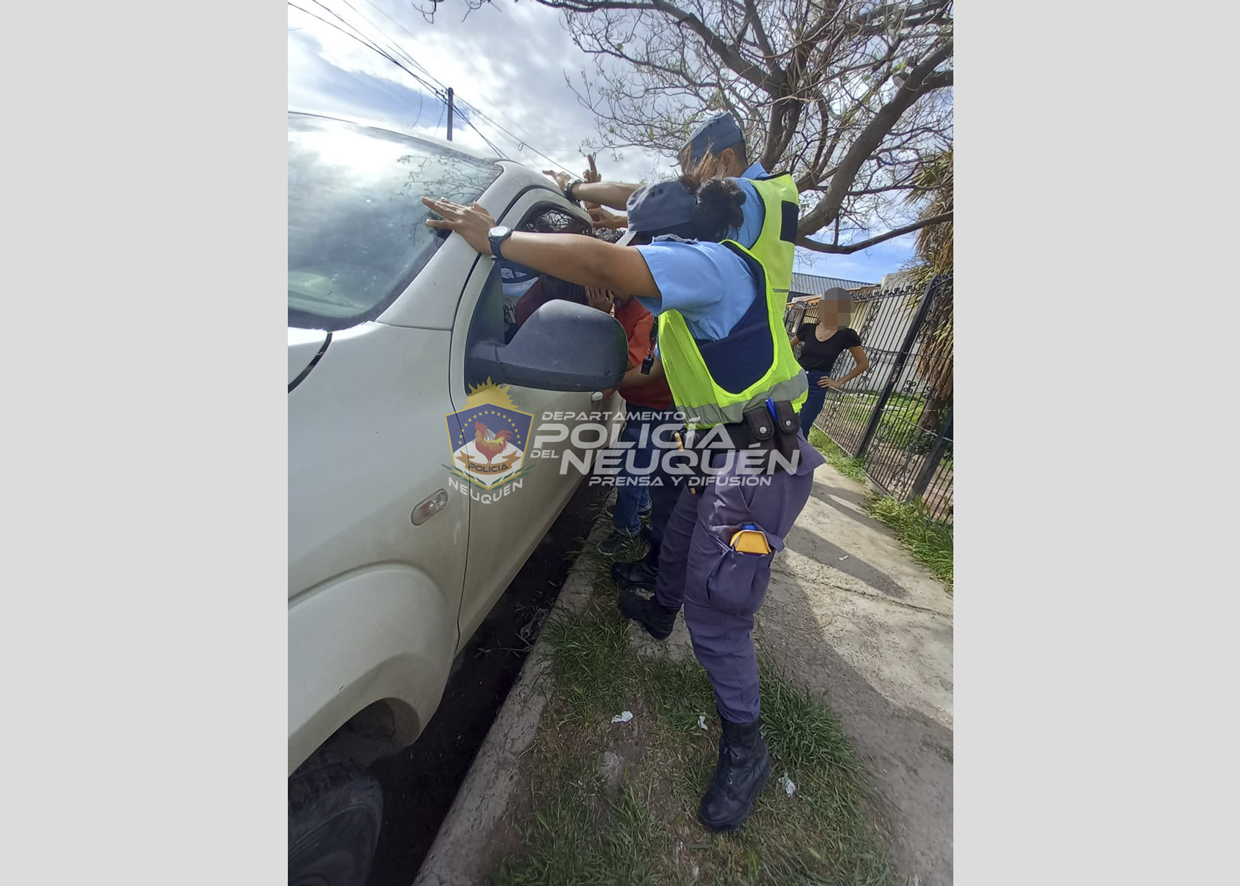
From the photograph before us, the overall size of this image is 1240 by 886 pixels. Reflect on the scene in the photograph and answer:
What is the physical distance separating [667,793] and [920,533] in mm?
3224

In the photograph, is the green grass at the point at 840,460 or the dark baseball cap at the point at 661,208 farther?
the green grass at the point at 840,460

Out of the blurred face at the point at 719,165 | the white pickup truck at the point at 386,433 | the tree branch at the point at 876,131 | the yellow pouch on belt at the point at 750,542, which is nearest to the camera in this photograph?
the white pickup truck at the point at 386,433

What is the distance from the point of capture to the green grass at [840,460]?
5.39 m

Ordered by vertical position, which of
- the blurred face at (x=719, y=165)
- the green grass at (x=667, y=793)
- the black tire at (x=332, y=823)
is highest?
the blurred face at (x=719, y=165)

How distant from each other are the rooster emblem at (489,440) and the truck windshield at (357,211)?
404mm

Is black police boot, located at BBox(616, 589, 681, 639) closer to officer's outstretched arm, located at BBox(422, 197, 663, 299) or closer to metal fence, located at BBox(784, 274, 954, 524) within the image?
officer's outstretched arm, located at BBox(422, 197, 663, 299)

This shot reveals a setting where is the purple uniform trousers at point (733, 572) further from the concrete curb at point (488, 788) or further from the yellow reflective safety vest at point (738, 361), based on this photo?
the concrete curb at point (488, 788)

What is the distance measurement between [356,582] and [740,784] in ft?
4.60

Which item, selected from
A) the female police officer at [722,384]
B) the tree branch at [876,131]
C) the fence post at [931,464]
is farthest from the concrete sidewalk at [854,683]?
the tree branch at [876,131]

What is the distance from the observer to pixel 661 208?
1.42m

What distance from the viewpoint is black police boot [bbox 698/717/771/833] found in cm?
155

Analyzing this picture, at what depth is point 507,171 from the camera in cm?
167

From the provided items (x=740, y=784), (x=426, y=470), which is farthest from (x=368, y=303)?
(x=740, y=784)

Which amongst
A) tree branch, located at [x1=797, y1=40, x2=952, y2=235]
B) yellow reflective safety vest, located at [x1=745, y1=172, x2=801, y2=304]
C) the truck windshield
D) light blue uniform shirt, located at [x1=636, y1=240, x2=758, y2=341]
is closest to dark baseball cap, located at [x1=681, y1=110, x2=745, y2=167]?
yellow reflective safety vest, located at [x1=745, y1=172, x2=801, y2=304]
